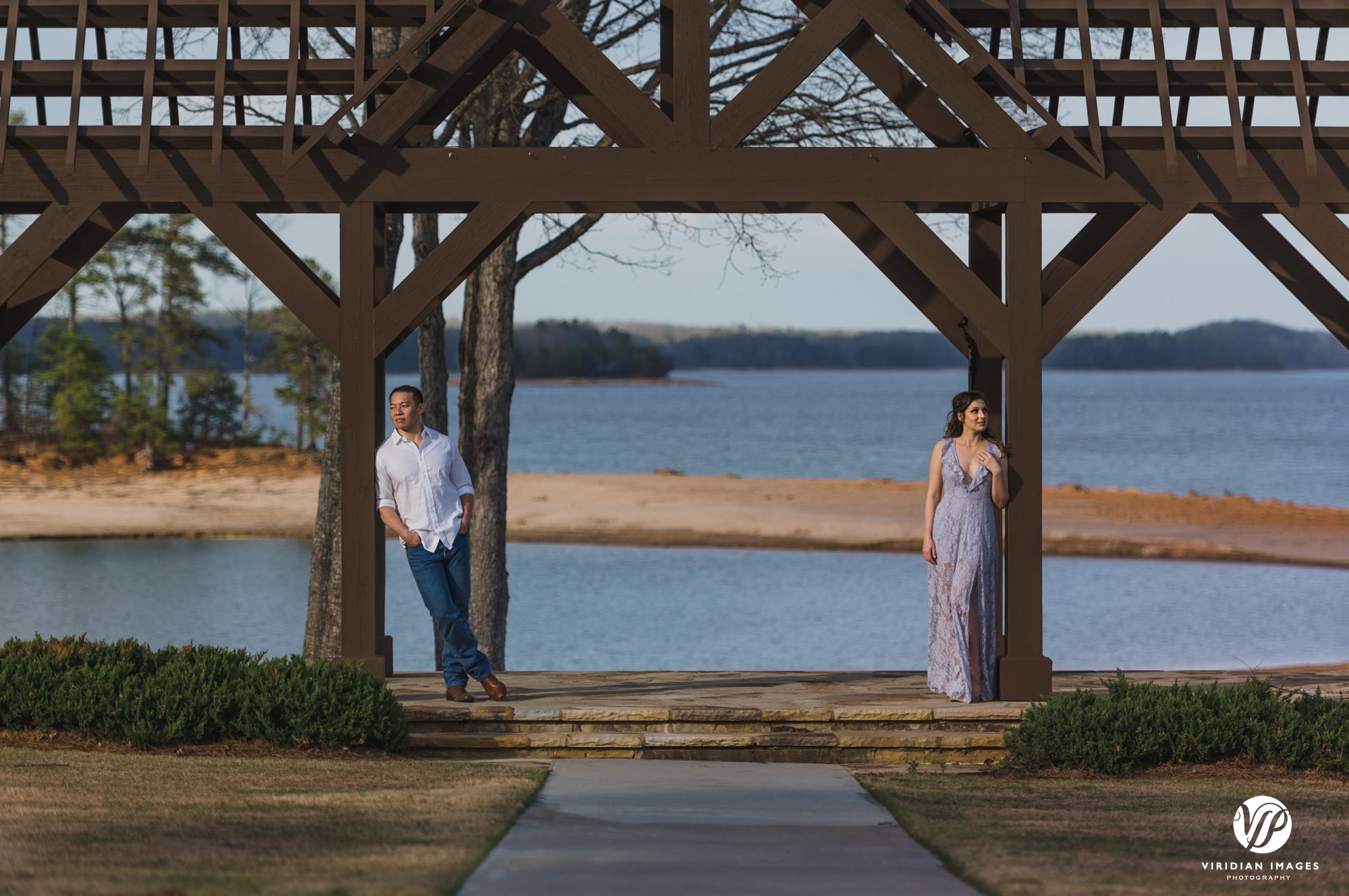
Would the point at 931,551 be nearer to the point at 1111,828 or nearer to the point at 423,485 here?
the point at 1111,828

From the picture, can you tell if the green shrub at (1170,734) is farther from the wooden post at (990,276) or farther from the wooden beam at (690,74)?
the wooden beam at (690,74)

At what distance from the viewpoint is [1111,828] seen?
660 cm

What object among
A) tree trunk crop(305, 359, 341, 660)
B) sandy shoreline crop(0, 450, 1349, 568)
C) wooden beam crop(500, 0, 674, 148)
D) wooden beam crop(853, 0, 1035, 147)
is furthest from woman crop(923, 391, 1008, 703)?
sandy shoreline crop(0, 450, 1349, 568)

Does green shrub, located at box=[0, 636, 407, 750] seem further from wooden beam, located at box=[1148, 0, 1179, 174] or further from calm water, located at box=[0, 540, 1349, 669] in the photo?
calm water, located at box=[0, 540, 1349, 669]

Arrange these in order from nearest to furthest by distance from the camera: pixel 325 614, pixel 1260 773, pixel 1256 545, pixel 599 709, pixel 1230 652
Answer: pixel 1260 773
pixel 599 709
pixel 325 614
pixel 1230 652
pixel 1256 545

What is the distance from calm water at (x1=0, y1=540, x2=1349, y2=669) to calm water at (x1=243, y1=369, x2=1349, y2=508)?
18.7m

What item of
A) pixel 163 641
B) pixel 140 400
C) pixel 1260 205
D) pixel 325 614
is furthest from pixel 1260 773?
pixel 140 400

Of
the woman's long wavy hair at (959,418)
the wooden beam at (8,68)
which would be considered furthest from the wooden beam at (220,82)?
the woman's long wavy hair at (959,418)

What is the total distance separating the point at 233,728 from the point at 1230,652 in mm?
18987

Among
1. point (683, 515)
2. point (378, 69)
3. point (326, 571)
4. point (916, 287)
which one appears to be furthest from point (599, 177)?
point (683, 515)

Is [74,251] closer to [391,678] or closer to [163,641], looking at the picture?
[391,678]

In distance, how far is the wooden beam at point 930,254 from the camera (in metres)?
9.13

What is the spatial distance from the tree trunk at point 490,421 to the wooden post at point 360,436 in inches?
220

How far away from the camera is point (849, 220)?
945 centimetres
